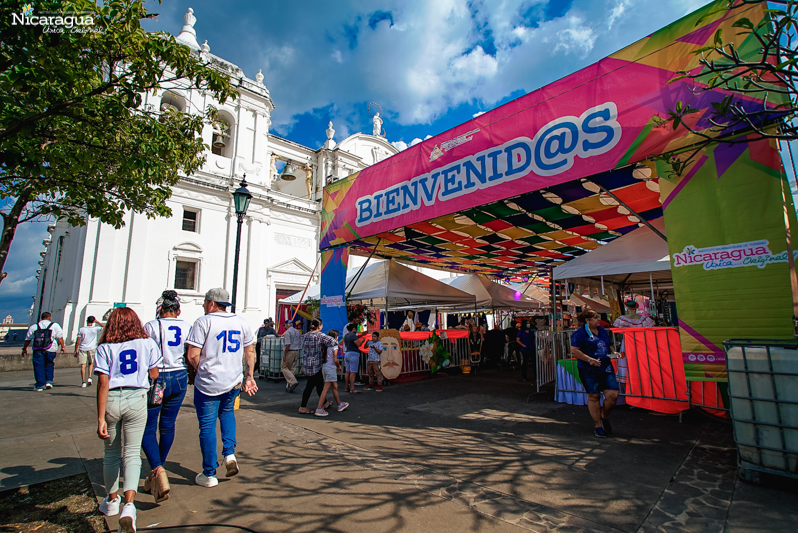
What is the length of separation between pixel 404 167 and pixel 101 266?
1659 cm

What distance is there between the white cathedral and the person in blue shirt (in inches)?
549

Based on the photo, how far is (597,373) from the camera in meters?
5.35

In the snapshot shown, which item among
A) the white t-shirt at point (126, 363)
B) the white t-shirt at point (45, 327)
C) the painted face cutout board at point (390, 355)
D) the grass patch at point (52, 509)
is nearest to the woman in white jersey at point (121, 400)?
the white t-shirt at point (126, 363)

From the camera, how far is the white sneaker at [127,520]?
2883 millimetres

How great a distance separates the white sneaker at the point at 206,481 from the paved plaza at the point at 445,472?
0.05m

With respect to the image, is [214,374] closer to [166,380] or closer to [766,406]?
[166,380]

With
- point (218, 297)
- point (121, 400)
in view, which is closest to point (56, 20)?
point (218, 297)

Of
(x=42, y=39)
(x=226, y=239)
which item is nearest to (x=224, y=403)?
(x=42, y=39)

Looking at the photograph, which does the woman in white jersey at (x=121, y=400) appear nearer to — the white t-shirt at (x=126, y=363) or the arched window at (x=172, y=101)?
the white t-shirt at (x=126, y=363)

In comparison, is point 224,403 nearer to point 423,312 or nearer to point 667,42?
point 667,42


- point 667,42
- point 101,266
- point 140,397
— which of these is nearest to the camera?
point 140,397

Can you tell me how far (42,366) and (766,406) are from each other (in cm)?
1341

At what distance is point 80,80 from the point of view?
4.89 metres

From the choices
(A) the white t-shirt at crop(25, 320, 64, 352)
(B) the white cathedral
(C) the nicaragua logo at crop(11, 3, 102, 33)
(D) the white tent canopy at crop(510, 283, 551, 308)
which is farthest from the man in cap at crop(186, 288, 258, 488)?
(D) the white tent canopy at crop(510, 283, 551, 308)
